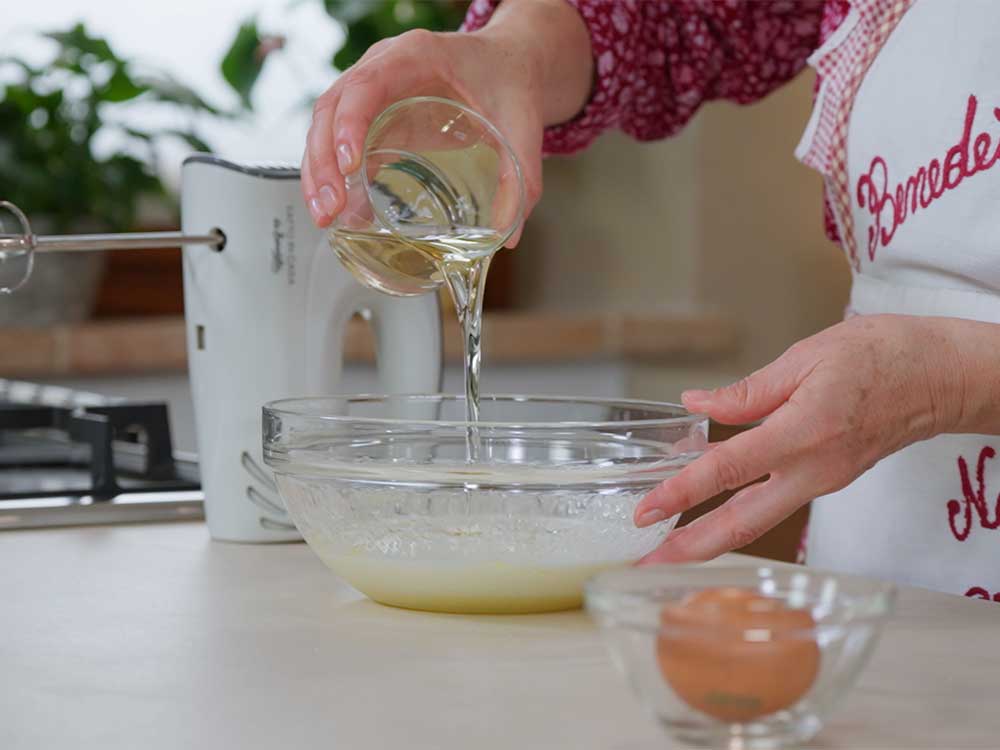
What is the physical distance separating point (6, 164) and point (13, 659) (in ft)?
6.37

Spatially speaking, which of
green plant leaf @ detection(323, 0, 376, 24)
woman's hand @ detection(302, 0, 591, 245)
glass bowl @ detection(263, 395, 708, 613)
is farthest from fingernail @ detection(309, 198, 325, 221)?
green plant leaf @ detection(323, 0, 376, 24)

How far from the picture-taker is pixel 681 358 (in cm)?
277

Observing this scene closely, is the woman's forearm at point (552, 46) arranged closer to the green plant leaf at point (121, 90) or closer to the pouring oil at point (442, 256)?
the pouring oil at point (442, 256)

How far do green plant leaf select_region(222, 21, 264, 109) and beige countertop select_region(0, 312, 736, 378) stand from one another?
0.44 metres

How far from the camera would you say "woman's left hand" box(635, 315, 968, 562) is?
2.28 ft

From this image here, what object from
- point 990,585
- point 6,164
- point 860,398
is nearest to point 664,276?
point 6,164

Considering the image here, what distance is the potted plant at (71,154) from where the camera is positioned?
247cm

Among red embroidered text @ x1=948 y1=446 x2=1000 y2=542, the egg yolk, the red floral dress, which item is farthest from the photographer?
the red floral dress

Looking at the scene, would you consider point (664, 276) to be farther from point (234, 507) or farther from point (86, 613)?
point (86, 613)

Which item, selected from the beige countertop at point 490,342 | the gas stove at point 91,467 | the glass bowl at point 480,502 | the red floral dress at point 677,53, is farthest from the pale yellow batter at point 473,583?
the beige countertop at point 490,342

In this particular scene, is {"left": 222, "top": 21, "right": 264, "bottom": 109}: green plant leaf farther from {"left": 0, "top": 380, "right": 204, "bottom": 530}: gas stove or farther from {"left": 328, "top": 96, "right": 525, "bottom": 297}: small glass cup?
{"left": 328, "top": 96, "right": 525, "bottom": 297}: small glass cup

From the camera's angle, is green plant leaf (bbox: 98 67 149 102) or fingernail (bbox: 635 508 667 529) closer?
fingernail (bbox: 635 508 667 529)

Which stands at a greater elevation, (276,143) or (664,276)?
(276,143)

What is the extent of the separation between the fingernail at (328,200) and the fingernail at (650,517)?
25 cm
